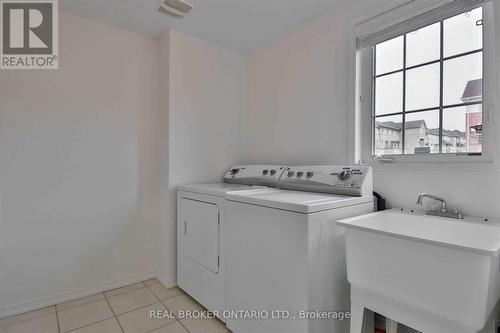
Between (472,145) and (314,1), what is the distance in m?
1.45

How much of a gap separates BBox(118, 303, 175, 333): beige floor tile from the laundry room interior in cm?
2

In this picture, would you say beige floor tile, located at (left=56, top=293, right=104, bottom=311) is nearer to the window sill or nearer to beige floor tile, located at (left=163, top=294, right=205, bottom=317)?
beige floor tile, located at (left=163, top=294, right=205, bottom=317)

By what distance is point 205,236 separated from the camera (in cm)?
191

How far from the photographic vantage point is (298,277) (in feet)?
4.12

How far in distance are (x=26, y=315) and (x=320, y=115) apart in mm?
2681

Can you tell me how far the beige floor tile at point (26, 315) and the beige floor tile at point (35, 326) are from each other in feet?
0.14

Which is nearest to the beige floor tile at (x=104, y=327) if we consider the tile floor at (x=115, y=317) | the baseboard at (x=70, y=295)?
the tile floor at (x=115, y=317)

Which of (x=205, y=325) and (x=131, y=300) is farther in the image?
(x=131, y=300)

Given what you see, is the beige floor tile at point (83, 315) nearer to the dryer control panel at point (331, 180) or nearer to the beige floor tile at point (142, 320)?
the beige floor tile at point (142, 320)

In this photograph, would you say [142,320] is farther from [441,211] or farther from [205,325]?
[441,211]

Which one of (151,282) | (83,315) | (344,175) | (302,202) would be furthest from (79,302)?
(344,175)

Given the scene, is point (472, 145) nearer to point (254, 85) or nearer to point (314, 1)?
point (314, 1)

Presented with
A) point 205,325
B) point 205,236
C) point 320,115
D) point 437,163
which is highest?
point 320,115

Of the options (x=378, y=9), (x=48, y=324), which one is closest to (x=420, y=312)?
(x=378, y=9)
